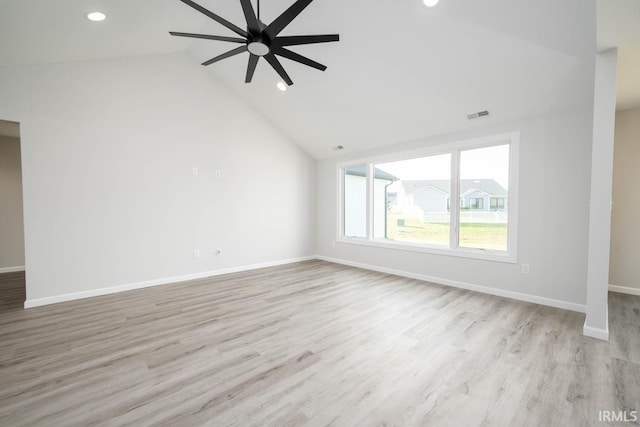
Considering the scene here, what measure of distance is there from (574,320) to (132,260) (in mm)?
5814

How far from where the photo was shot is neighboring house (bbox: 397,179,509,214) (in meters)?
3.84

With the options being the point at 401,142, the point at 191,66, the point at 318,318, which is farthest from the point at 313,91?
the point at 318,318

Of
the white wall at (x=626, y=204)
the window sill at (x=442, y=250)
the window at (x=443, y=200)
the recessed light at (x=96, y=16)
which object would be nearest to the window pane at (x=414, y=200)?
the window at (x=443, y=200)

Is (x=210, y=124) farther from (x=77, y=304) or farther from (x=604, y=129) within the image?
(x=604, y=129)

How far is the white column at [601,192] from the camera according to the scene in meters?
2.34

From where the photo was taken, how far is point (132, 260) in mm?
4082

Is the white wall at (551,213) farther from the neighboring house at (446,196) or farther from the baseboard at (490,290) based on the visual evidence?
the neighboring house at (446,196)

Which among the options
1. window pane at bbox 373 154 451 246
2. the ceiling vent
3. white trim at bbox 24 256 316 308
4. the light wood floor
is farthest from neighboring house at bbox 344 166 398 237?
the light wood floor

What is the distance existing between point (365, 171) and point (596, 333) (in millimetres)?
4178

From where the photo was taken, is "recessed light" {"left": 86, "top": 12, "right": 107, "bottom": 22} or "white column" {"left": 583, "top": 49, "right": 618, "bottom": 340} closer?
"white column" {"left": 583, "top": 49, "right": 618, "bottom": 340}

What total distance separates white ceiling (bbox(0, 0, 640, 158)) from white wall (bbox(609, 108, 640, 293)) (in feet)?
1.34

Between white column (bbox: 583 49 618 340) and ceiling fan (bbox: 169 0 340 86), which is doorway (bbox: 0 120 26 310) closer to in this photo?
ceiling fan (bbox: 169 0 340 86)

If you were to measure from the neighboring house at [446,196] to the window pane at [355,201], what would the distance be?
93 centimetres

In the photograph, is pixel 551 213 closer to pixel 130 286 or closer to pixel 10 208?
pixel 130 286
